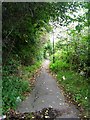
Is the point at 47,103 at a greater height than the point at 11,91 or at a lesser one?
lesser

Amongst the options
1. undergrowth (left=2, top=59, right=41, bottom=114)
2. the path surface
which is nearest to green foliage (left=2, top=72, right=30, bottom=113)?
undergrowth (left=2, top=59, right=41, bottom=114)

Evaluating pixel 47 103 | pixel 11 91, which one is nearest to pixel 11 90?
pixel 11 91

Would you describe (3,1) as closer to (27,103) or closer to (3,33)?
(3,33)

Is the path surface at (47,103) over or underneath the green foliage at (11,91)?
underneath

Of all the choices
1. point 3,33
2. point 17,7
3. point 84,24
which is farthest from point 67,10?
point 3,33

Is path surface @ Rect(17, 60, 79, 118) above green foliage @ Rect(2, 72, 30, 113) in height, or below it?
below

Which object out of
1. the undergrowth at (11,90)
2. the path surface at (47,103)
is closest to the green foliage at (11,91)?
the undergrowth at (11,90)

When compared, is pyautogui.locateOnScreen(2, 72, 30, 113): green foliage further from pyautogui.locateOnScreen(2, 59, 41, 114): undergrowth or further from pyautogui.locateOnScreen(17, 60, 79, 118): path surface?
pyautogui.locateOnScreen(17, 60, 79, 118): path surface

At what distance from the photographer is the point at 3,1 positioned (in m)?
7.31

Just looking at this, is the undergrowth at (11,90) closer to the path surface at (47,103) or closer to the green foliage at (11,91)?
the green foliage at (11,91)

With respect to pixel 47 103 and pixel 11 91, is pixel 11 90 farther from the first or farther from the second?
pixel 47 103

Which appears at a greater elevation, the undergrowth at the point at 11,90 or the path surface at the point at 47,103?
the undergrowth at the point at 11,90

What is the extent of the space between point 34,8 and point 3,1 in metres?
1.27

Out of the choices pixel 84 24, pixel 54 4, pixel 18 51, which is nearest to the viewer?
pixel 84 24
